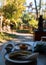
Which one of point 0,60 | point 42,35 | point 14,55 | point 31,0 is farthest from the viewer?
point 31,0

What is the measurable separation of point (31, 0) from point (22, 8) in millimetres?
1326

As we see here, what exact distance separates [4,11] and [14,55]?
318 inches

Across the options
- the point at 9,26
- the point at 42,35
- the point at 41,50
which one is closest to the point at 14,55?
the point at 41,50

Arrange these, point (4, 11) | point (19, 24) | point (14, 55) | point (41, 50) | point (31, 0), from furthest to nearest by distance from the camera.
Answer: point (19, 24), point (31, 0), point (4, 11), point (41, 50), point (14, 55)

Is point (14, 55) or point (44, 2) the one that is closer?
point (14, 55)

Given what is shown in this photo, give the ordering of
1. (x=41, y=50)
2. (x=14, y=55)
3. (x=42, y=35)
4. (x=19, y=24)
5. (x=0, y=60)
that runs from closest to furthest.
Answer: (x=14, y=55) → (x=0, y=60) → (x=41, y=50) → (x=42, y=35) → (x=19, y=24)

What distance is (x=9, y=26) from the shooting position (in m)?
11.0

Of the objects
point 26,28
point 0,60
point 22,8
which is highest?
point 22,8

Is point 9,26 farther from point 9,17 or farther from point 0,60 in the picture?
point 0,60

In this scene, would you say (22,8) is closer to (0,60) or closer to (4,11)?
(4,11)

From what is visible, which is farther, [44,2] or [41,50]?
[44,2]

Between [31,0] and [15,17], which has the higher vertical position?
[31,0]

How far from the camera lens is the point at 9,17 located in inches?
379

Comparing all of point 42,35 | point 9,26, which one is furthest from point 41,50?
point 9,26
